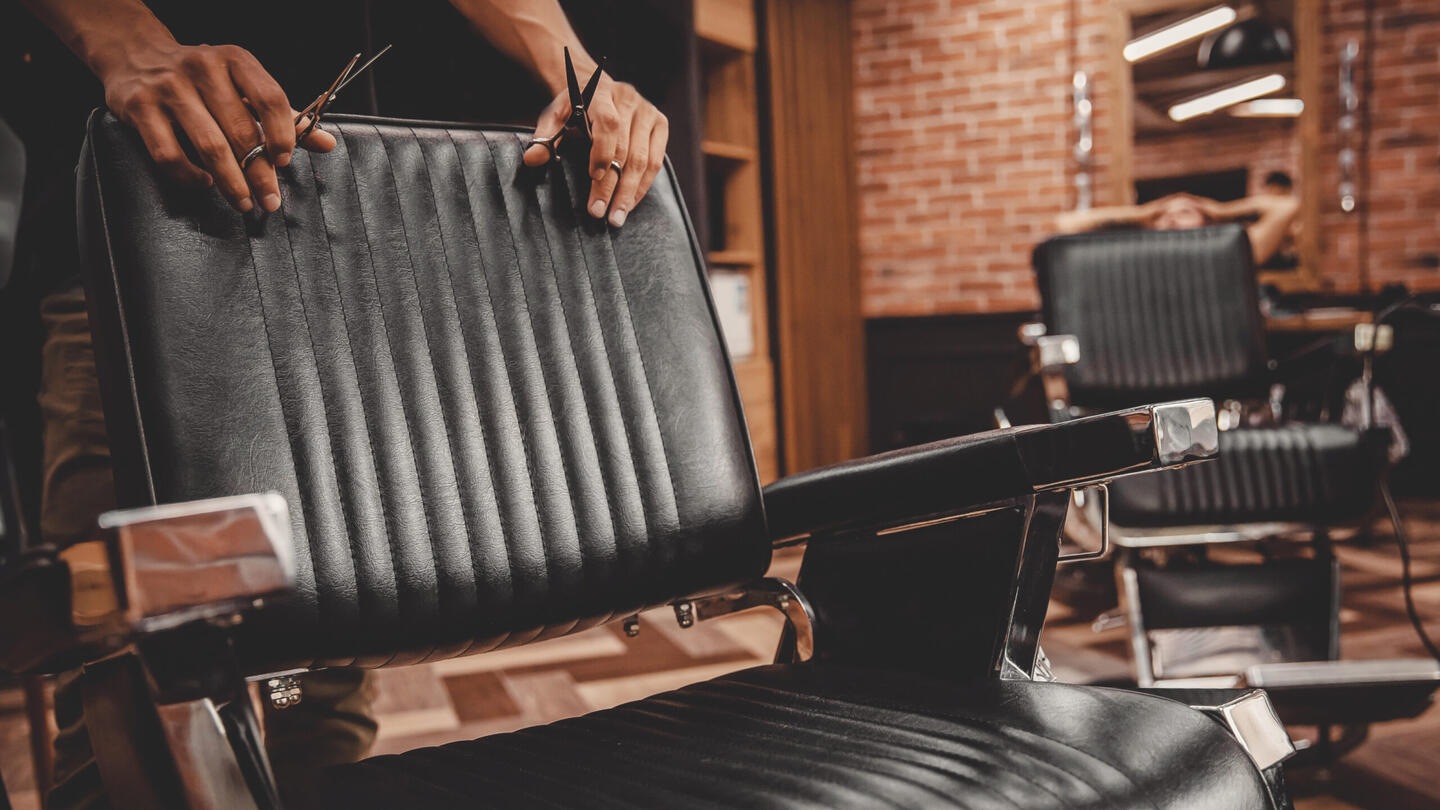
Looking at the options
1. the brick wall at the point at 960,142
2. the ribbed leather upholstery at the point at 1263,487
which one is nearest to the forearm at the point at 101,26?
the ribbed leather upholstery at the point at 1263,487

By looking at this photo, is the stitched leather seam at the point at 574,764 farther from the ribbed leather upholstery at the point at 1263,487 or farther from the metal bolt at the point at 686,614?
the ribbed leather upholstery at the point at 1263,487

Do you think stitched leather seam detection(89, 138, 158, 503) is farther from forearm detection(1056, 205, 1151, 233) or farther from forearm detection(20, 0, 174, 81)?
forearm detection(1056, 205, 1151, 233)

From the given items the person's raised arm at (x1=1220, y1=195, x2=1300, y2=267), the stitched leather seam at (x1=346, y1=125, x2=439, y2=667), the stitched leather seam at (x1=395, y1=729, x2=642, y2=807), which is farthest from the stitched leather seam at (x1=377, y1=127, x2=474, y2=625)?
the person's raised arm at (x1=1220, y1=195, x2=1300, y2=267)

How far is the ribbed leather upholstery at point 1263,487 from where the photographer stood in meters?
1.94

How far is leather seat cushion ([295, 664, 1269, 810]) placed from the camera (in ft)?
1.85

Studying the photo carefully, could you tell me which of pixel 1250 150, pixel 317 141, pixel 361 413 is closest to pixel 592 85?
pixel 317 141

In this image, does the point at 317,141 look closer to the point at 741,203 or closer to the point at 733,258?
the point at 733,258

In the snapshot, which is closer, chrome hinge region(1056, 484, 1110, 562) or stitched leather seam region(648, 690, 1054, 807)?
stitched leather seam region(648, 690, 1054, 807)

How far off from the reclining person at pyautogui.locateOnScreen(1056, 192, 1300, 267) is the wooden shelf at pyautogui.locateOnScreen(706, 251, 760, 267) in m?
1.36

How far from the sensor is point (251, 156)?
0.73 meters

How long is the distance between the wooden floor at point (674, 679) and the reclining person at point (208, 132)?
3.28 ft

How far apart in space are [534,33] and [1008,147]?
3.98 meters

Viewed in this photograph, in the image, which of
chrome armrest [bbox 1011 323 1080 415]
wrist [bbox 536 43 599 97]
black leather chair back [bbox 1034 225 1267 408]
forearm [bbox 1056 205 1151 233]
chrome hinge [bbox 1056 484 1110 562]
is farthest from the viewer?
forearm [bbox 1056 205 1151 233]

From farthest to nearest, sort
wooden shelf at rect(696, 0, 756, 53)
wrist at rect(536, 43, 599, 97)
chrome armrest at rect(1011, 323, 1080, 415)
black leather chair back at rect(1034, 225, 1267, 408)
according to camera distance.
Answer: wooden shelf at rect(696, 0, 756, 53), black leather chair back at rect(1034, 225, 1267, 408), chrome armrest at rect(1011, 323, 1080, 415), wrist at rect(536, 43, 599, 97)
